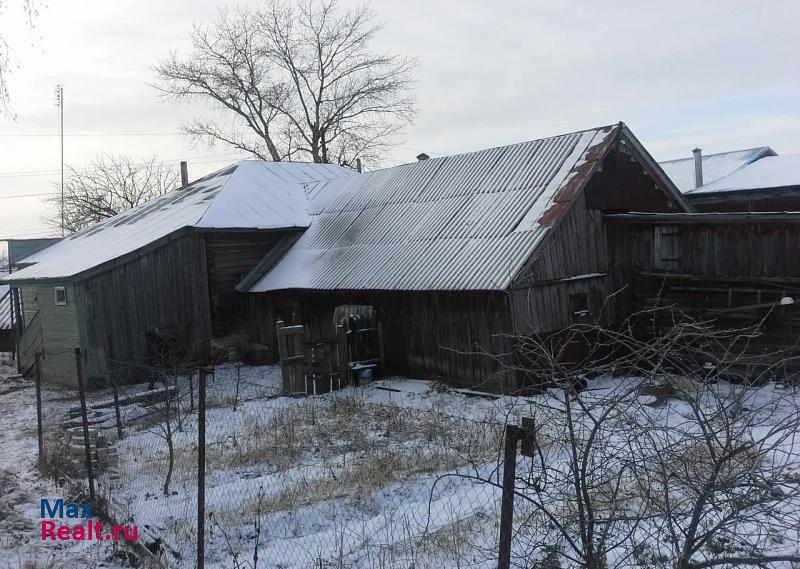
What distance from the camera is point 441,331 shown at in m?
14.8

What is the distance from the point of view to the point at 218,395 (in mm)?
14828

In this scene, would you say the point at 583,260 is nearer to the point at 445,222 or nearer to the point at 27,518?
the point at 445,222

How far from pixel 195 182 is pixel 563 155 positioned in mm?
15188

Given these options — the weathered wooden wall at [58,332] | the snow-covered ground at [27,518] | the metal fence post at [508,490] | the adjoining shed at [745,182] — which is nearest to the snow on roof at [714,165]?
the adjoining shed at [745,182]

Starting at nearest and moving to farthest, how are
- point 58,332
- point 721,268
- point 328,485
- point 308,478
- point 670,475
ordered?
1. point 670,475
2. point 328,485
3. point 308,478
4. point 721,268
5. point 58,332

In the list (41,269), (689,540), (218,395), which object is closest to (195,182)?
(41,269)

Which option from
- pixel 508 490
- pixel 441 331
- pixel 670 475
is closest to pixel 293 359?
pixel 441 331

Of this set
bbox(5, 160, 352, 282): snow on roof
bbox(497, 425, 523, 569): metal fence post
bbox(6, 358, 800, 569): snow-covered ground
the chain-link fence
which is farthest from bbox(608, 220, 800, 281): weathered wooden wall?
bbox(497, 425, 523, 569): metal fence post

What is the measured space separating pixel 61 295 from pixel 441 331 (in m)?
10.3

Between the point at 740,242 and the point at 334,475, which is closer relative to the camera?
the point at 334,475

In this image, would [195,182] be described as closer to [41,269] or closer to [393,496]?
[41,269]

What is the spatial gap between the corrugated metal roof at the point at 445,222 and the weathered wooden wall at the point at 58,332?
4.82 m

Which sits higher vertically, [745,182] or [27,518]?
[745,182]

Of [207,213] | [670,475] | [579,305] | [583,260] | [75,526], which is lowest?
[75,526]
